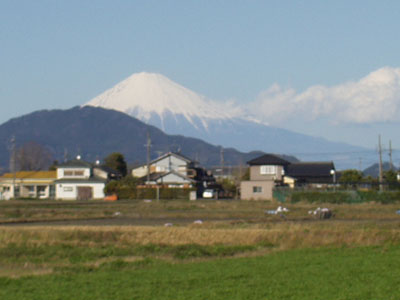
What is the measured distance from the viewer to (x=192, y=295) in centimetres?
1160

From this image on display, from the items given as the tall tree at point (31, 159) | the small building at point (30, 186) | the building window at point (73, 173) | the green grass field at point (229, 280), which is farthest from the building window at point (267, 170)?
the tall tree at point (31, 159)

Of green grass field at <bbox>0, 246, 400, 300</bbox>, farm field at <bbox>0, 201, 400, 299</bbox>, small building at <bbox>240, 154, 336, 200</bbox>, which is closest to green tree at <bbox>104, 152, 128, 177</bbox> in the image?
small building at <bbox>240, 154, 336, 200</bbox>

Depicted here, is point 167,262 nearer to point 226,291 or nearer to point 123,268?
point 123,268

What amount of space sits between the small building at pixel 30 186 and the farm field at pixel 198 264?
5436 centimetres

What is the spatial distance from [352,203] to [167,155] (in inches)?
1625

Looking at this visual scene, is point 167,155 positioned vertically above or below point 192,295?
above

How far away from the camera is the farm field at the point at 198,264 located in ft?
39.4

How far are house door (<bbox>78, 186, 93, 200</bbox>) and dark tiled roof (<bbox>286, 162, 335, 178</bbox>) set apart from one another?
2323 cm

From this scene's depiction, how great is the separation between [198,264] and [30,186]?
221ft

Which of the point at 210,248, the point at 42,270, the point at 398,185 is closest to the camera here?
the point at 42,270

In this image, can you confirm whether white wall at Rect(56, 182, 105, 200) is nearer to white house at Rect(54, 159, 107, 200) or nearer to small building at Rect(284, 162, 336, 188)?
white house at Rect(54, 159, 107, 200)

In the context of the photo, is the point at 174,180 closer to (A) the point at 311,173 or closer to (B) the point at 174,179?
(B) the point at 174,179

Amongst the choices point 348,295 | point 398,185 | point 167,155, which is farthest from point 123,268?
point 167,155

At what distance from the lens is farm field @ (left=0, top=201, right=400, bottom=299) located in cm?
1202
